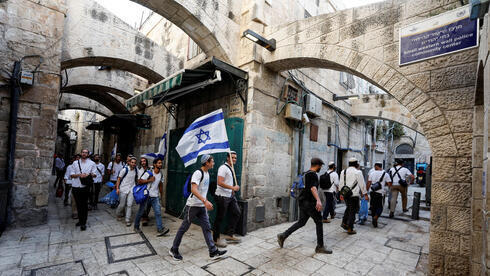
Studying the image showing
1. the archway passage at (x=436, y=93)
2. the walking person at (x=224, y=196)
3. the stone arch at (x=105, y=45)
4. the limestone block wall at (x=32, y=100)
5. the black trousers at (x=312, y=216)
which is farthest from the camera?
the stone arch at (x=105, y=45)

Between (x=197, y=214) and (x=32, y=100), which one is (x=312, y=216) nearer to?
(x=197, y=214)

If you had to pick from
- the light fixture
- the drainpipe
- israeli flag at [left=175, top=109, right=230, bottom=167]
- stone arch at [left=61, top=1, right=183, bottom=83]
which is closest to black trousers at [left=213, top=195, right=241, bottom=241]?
israeli flag at [left=175, top=109, right=230, bottom=167]

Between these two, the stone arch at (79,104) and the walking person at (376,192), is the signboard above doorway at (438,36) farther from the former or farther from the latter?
the stone arch at (79,104)

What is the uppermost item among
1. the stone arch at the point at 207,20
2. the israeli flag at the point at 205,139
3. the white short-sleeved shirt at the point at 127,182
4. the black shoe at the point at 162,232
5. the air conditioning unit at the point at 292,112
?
the stone arch at the point at 207,20

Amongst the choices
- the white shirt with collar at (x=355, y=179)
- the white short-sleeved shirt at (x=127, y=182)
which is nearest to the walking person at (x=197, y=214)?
the white short-sleeved shirt at (x=127, y=182)

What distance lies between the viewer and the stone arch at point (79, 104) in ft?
41.6

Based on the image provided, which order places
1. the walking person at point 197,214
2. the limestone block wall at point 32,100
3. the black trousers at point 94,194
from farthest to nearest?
the black trousers at point 94,194 → the limestone block wall at point 32,100 → the walking person at point 197,214

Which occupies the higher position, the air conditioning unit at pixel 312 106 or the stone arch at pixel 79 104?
the stone arch at pixel 79 104

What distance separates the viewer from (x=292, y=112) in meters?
6.01

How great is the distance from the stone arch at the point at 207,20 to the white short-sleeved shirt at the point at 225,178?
113 inches

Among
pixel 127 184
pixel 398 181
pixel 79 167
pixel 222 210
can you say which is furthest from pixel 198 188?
pixel 398 181

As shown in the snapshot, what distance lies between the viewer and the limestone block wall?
4996 mm

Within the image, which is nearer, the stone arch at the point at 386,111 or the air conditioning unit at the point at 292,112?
the air conditioning unit at the point at 292,112

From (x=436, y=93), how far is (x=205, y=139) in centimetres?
359
